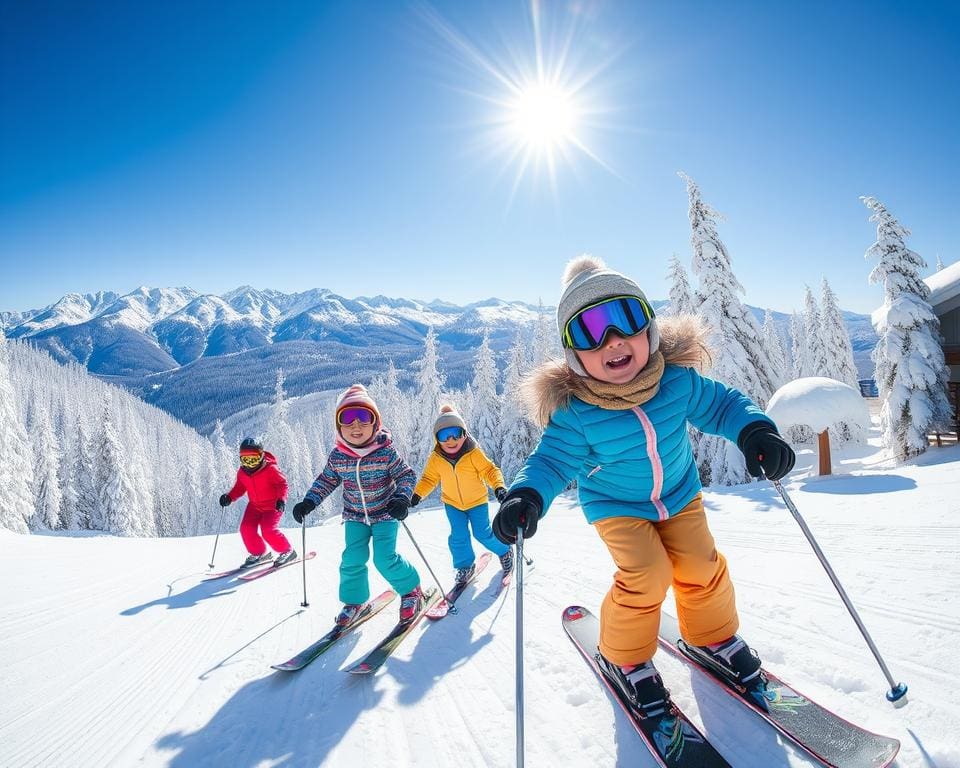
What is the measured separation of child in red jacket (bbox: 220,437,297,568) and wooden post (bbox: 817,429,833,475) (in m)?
13.3

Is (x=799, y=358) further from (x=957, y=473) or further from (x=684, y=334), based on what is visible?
(x=684, y=334)

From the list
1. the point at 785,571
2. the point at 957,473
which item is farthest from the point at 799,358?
the point at 785,571

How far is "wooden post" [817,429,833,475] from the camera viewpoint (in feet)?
37.0

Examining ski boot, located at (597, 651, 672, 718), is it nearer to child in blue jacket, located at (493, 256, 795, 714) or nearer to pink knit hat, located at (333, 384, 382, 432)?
child in blue jacket, located at (493, 256, 795, 714)

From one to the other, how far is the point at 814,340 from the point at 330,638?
40234mm

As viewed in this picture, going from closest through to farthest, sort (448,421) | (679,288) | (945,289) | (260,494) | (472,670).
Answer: (472,670) < (448,421) < (260,494) < (945,289) < (679,288)

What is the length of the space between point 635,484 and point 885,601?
2131mm

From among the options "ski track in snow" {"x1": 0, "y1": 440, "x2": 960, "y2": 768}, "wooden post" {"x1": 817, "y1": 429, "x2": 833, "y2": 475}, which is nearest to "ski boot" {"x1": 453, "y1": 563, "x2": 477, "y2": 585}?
"ski track in snow" {"x1": 0, "y1": 440, "x2": 960, "y2": 768}

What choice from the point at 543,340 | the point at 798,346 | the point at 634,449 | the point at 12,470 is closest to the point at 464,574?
the point at 634,449

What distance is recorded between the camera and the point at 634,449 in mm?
2391

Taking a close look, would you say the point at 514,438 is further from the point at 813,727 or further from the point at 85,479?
the point at 85,479

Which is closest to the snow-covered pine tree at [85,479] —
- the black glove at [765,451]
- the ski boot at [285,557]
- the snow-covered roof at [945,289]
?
the ski boot at [285,557]

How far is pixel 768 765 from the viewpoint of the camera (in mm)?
1871

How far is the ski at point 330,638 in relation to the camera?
129 inches
